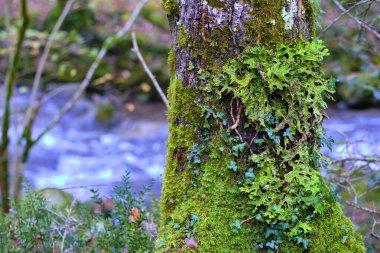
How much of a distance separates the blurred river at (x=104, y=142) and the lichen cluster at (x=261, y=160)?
6089 millimetres

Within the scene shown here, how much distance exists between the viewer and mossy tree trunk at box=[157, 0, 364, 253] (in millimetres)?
2154

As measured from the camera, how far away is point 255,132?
2.20m

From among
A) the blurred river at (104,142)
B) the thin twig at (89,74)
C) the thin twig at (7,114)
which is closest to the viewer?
the thin twig at (7,114)

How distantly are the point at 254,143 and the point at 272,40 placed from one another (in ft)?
1.61

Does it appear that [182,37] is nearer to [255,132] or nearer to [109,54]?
[255,132]

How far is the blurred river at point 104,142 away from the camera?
947 cm

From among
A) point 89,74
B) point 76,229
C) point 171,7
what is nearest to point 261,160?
point 171,7

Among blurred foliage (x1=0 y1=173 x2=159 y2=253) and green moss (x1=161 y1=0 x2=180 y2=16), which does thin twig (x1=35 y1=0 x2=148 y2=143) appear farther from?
green moss (x1=161 y1=0 x2=180 y2=16)

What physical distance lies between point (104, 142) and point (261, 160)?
30.4 feet

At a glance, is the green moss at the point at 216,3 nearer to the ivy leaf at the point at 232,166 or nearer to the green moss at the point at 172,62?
the green moss at the point at 172,62

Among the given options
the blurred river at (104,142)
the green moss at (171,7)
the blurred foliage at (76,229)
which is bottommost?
the blurred river at (104,142)

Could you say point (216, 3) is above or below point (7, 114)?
above

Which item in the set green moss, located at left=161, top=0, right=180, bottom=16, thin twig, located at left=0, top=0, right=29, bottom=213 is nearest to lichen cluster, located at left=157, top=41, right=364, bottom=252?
green moss, located at left=161, top=0, right=180, bottom=16

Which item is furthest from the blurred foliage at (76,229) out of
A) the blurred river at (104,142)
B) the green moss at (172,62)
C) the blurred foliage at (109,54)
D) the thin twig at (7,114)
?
the blurred foliage at (109,54)
